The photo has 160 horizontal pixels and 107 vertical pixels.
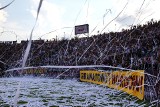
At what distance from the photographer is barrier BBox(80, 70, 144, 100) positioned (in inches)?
444

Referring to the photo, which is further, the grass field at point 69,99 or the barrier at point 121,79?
→ the barrier at point 121,79

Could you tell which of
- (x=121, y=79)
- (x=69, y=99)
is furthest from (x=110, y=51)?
(x=69, y=99)

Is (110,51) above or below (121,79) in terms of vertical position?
above

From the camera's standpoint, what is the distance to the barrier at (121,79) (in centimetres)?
1129

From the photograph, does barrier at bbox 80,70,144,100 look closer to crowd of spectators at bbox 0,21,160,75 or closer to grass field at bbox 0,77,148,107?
grass field at bbox 0,77,148,107

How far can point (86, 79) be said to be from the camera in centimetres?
2466

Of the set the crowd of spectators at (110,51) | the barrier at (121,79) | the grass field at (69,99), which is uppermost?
the crowd of spectators at (110,51)

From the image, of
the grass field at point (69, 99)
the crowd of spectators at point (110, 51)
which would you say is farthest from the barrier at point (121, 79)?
the crowd of spectators at point (110, 51)


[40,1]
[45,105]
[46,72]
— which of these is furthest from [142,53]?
[40,1]

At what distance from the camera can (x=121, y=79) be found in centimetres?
1356

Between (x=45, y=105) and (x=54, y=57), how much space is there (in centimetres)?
3194

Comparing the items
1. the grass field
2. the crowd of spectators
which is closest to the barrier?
the grass field

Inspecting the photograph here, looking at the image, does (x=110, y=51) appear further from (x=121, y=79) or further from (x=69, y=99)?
(x=69, y=99)

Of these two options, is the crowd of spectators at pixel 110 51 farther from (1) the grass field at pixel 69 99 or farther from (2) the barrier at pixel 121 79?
(1) the grass field at pixel 69 99
